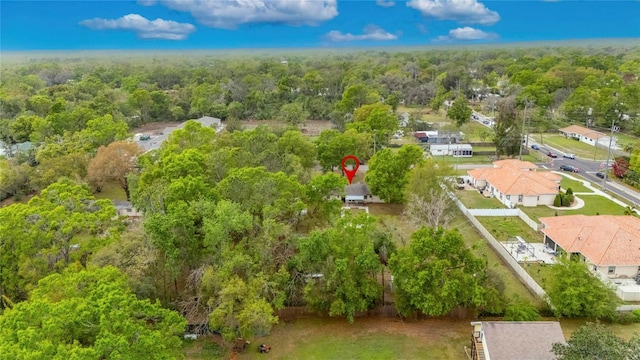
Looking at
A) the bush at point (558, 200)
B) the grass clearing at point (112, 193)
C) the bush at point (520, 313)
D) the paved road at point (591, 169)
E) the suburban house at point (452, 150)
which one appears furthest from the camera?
the suburban house at point (452, 150)

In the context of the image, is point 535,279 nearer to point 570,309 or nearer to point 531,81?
point 570,309

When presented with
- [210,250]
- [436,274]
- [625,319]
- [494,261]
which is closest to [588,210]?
[494,261]

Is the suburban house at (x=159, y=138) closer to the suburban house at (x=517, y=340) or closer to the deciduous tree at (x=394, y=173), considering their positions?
the deciduous tree at (x=394, y=173)

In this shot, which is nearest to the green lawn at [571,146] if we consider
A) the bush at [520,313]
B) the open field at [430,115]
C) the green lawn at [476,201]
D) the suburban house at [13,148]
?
the open field at [430,115]

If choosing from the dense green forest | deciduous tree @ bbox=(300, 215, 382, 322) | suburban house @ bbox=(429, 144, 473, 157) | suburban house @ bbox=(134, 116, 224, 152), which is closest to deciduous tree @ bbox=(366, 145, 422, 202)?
the dense green forest

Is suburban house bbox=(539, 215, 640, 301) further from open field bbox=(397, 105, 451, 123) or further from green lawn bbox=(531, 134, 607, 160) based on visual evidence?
open field bbox=(397, 105, 451, 123)
